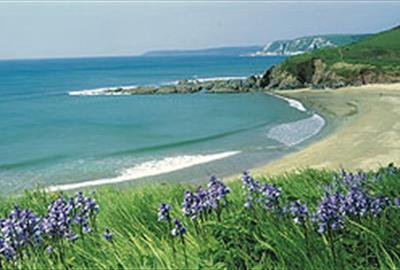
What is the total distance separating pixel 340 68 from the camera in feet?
232

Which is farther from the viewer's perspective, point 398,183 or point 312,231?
point 398,183

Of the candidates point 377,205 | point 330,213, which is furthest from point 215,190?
point 377,205

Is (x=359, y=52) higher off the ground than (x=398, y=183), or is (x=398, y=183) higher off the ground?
(x=398, y=183)

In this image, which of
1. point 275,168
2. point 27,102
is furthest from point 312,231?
point 27,102

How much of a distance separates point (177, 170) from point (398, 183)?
1913 cm

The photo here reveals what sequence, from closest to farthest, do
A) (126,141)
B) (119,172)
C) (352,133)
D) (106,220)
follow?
(106,220)
(119,172)
(352,133)
(126,141)

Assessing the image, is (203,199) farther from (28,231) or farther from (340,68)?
(340,68)

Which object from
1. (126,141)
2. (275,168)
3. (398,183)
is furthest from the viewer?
(126,141)

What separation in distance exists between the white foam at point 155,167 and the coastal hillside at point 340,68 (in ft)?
129

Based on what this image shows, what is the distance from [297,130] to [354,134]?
18.9ft

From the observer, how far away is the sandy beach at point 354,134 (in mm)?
25511

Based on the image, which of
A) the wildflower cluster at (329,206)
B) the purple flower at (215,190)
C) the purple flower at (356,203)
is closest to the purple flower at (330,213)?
the wildflower cluster at (329,206)

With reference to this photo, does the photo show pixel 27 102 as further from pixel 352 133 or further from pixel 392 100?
pixel 352 133

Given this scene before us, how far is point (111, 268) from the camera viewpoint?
190 inches
